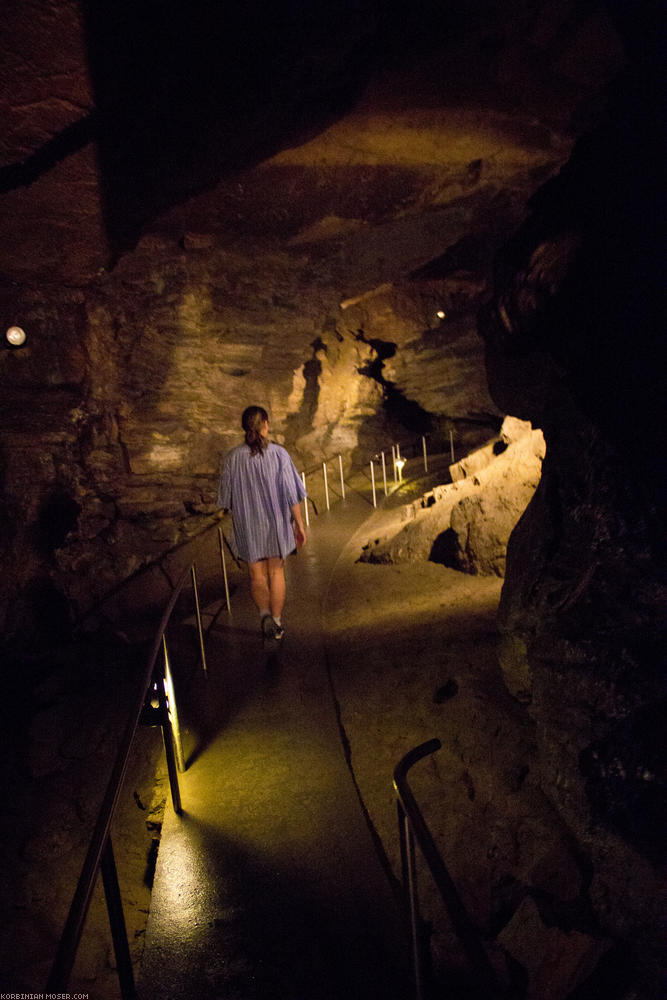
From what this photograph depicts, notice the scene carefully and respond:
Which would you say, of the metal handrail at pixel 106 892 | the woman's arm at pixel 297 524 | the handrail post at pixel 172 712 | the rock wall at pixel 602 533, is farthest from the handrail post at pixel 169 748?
the woman's arm at pixel 297 524

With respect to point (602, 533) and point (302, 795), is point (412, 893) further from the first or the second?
point (602, 533)

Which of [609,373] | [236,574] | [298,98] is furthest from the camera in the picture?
[236,574]

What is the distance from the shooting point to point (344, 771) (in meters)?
3.54

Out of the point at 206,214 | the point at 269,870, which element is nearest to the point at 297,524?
the point at 269,870

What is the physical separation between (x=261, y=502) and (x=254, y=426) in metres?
0.69

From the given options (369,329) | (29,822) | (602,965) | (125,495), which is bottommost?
(29,822)

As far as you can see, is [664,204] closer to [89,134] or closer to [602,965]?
[602,965]

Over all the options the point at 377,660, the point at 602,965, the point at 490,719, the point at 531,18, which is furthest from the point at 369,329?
the point at 602,965

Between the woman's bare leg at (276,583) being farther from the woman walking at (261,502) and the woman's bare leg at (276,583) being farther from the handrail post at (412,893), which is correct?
the handrail post at (412,893)

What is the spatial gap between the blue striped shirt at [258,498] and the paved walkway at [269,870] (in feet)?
4.08

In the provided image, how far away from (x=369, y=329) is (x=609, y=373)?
10612 mm

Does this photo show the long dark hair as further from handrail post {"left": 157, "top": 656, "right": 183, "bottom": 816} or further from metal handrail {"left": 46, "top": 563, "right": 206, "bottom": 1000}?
metal handrail {"left": 46, "top": 563, "right": 206, "bottom": 1000}

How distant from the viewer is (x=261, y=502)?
525cm

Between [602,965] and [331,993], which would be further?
[602,965]
